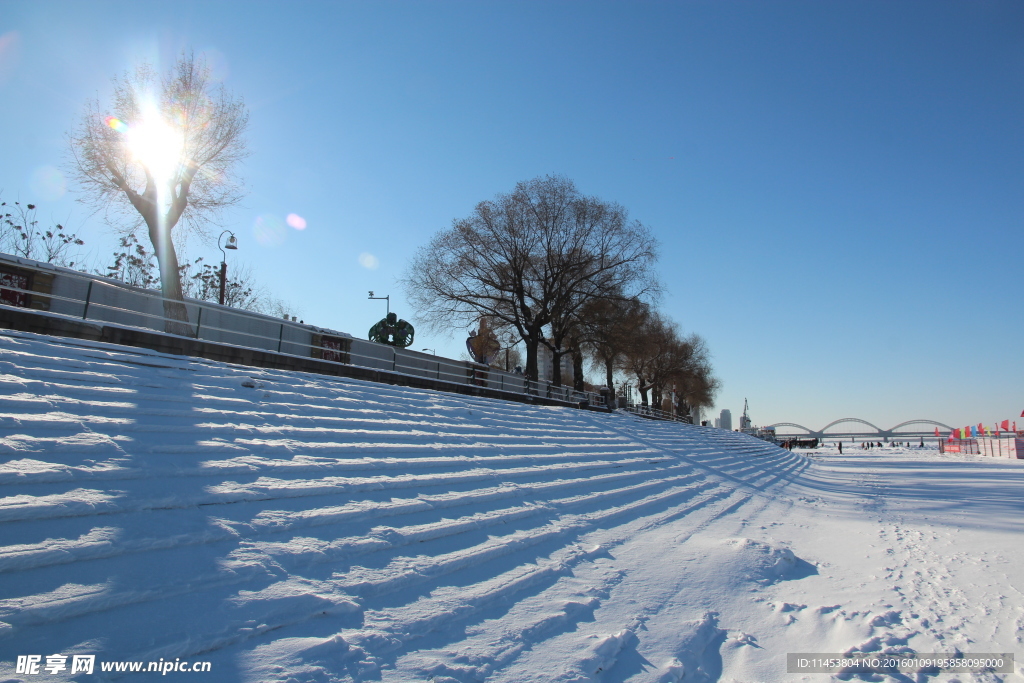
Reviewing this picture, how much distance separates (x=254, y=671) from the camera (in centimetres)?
262

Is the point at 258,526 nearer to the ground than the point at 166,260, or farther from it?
nearer to the ground

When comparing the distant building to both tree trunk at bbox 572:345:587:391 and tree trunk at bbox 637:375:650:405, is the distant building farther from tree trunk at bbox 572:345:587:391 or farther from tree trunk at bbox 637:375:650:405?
tree trunk at bbox 637:375:650:405

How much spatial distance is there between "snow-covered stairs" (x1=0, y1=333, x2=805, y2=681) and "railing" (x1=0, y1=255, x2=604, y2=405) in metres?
2.46

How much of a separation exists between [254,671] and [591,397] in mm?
25282

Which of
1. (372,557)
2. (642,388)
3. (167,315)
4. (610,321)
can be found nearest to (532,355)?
(610,321)

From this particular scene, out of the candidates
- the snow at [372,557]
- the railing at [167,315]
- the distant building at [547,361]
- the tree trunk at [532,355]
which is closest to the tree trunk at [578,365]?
the distant building at [547,361]

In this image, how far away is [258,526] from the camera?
3949 mm

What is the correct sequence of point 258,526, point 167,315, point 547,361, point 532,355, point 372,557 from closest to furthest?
point 258,526 → point 372,557 → point 167,315 → point 532,355 → point 547,361

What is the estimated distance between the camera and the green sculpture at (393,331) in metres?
26.9

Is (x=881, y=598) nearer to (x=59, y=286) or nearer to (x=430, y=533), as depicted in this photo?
(x=430, y=533)

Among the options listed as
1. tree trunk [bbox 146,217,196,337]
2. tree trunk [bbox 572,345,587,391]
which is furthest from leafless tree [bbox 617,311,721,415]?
tree trunk [bbox 146,217,196,337]

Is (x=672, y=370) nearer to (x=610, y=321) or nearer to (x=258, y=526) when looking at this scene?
(x=610, y=321)

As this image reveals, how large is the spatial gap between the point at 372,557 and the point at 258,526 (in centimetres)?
85

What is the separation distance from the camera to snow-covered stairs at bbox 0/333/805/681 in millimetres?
2818
